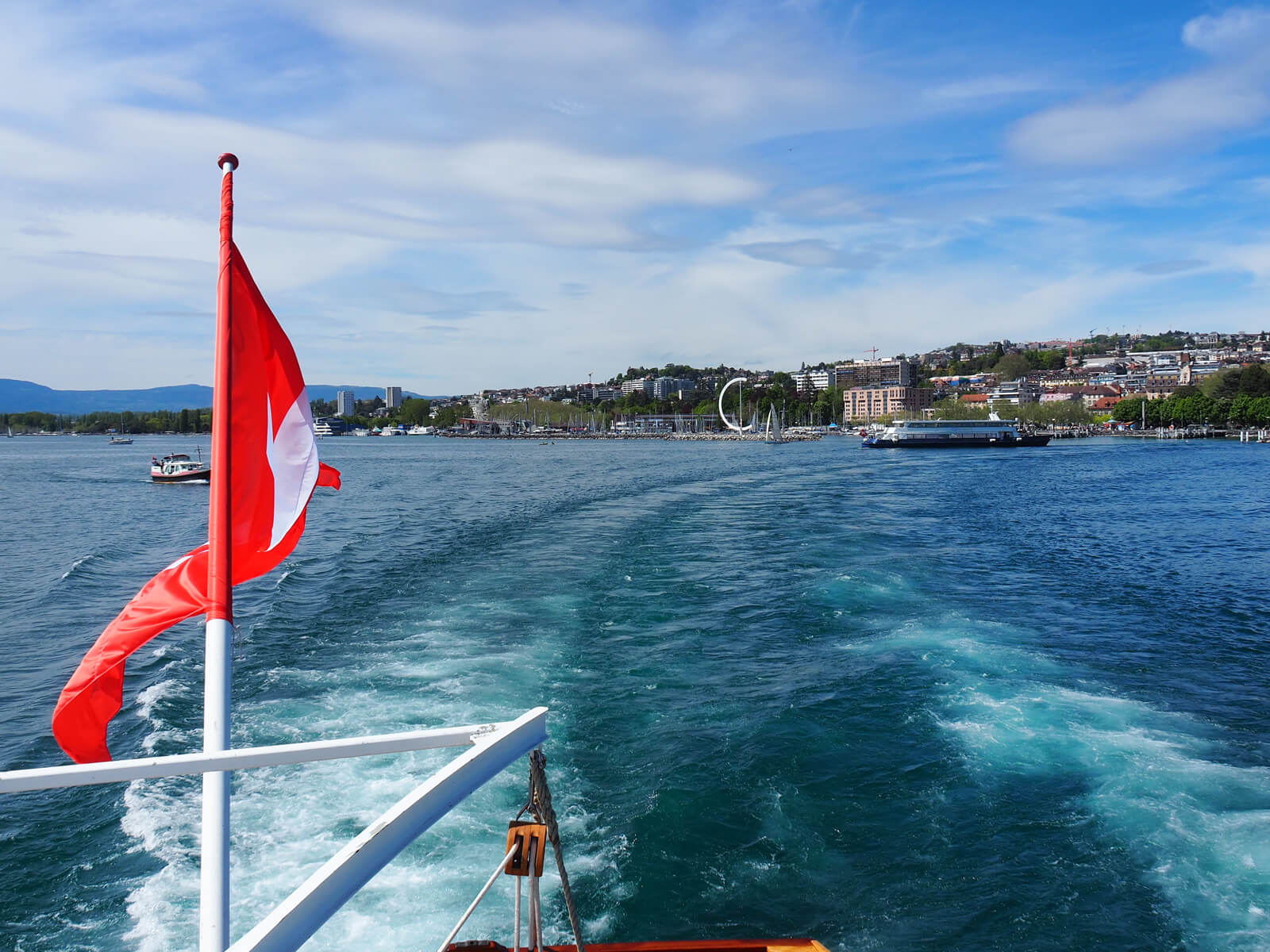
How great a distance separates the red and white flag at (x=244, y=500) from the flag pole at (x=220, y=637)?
53 mm

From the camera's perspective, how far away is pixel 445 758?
8.17 meters

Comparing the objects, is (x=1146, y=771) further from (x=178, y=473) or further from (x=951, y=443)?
(x=951, y=443)

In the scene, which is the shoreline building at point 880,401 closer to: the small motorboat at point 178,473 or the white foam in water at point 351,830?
the small motorboat at point 178,473

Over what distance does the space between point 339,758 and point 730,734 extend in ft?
23.0

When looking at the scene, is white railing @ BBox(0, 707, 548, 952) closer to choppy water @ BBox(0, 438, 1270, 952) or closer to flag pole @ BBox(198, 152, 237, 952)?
flag pole @ BBox(198, 152, 237, 952)

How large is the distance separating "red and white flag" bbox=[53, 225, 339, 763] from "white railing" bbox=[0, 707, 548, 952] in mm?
794

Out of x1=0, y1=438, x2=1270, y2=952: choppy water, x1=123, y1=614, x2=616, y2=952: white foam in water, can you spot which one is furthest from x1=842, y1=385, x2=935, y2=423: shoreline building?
x1=123, y1=614, x2=616, y2=952: white foam in water

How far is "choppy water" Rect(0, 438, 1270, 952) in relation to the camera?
5723 mm

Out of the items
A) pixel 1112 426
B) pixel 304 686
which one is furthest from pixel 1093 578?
pixel 1112 426

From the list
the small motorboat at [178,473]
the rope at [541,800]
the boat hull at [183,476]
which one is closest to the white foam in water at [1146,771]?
the rope at [541,800]

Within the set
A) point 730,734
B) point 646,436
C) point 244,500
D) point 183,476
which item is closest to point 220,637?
point 244,500

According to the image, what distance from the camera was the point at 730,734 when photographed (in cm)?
861

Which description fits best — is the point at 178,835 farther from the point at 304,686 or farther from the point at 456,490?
the point at 456,490

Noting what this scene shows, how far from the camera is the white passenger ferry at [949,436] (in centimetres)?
8381
